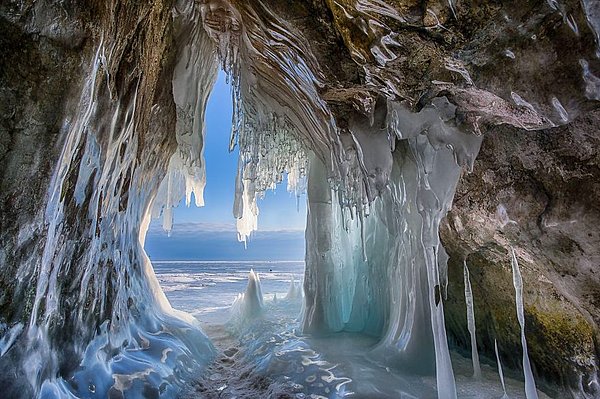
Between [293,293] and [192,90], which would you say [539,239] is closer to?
[192,90]

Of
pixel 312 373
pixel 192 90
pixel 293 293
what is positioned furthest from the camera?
pixel 293 293

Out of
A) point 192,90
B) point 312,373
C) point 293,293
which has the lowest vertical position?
point 293,293

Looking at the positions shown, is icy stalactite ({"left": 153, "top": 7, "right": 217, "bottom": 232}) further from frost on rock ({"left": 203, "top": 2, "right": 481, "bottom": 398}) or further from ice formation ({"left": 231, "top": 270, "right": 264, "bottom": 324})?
ice formation ({"left": 231, "top": 270, "right": 264, "bottom": 324})

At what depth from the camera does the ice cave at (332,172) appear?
7.77 ft

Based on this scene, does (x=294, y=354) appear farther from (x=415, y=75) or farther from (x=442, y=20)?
(x=442, y=20)

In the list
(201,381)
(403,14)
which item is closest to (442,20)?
(403,14)

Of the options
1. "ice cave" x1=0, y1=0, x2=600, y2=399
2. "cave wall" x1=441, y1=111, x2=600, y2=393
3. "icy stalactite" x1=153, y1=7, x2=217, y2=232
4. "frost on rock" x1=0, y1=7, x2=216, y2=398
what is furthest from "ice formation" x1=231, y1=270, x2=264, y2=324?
"cave wall" x1=441, y1=111, x2=600, y2=393

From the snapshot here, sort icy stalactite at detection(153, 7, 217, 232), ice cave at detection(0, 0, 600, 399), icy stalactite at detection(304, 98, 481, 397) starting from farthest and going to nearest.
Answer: icy stalactite at detection(153, 7, 217, 232), icy stalactite at detection(304, 98, 481, 397), ice cave at detection(0, 0, 600, 399)

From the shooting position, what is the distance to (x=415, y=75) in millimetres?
2709

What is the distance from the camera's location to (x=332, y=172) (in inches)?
181

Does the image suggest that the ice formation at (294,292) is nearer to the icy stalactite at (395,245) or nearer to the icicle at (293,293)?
the icicle at (293,293)

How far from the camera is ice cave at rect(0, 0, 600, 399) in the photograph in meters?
2.37

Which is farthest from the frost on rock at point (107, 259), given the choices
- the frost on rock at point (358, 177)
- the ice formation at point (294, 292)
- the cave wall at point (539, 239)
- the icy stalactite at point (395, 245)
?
the ice formation at point (294, 292)

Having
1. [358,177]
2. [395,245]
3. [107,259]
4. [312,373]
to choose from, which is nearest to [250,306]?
[395,245]
